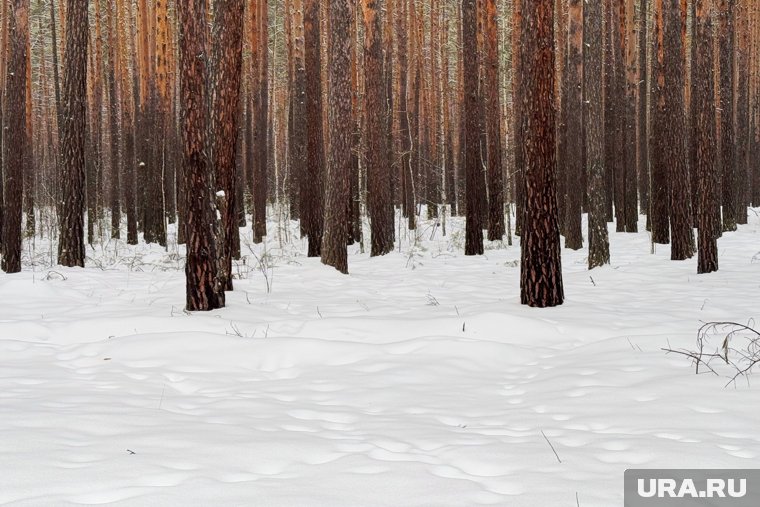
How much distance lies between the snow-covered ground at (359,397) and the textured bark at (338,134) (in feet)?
6.09

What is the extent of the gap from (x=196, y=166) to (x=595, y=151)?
6.78m

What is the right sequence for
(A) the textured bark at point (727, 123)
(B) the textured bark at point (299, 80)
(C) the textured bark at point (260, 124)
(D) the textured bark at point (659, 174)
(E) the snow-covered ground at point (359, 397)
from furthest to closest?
(C) the textured bark at point (260, 124) < (D) the textured bark at point (659, 174) < (B) the textured bark at point (299, 80) < (A) the textured bark at point (727, 123) < (E) the snow-covered ground at point (359, 397)

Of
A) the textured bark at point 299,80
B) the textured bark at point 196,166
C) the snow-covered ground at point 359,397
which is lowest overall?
the snow-covered ground at point 359,397

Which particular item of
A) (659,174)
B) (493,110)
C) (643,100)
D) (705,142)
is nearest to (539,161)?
(705,142)

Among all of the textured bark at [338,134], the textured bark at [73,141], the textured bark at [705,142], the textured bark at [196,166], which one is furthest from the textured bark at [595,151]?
the textured bark at [73,141]

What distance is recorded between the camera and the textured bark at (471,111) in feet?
40.9

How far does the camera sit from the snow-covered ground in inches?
93.0

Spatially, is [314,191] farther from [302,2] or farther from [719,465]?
[719,465]

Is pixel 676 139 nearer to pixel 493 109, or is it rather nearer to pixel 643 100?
pixel 493 109

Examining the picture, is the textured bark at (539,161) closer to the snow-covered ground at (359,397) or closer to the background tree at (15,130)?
the snow-covered ground at (359,397)

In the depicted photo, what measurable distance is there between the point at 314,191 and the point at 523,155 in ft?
21.0

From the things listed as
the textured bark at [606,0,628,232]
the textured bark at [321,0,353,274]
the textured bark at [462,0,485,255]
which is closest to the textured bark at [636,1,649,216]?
the textured bark at [606,0,628,232]

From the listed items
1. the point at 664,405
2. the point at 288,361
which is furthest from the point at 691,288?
the point at 288,361

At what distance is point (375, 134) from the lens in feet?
43.0
